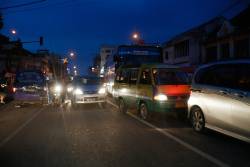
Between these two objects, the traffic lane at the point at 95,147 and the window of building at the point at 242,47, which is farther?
the window of building at the point at 242,47

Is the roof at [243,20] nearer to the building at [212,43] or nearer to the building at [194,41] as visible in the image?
the building at [212,43]

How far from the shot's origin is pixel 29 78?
19469mm

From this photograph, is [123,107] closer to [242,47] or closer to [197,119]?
[197,119]

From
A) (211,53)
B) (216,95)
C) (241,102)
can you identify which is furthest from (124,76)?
(211,53)

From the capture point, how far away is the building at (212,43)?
1121 inches

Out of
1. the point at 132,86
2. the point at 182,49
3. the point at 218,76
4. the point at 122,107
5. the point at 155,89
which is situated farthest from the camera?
the point at 182,49

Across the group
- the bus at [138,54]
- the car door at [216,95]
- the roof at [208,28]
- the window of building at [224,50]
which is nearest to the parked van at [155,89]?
the car door at [216,95]

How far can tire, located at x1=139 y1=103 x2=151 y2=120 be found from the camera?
43.1 ft

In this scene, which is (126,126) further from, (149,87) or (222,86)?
(222,86)

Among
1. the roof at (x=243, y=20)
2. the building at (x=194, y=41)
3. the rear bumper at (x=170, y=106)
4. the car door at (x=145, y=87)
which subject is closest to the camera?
the rear bumper at (x=170, y=106)

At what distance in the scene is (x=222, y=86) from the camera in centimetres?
878

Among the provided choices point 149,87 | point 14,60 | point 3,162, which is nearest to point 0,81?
point 149,87

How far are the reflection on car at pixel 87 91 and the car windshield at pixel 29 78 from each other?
1.82 metres

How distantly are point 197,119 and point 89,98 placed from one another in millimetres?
9354
